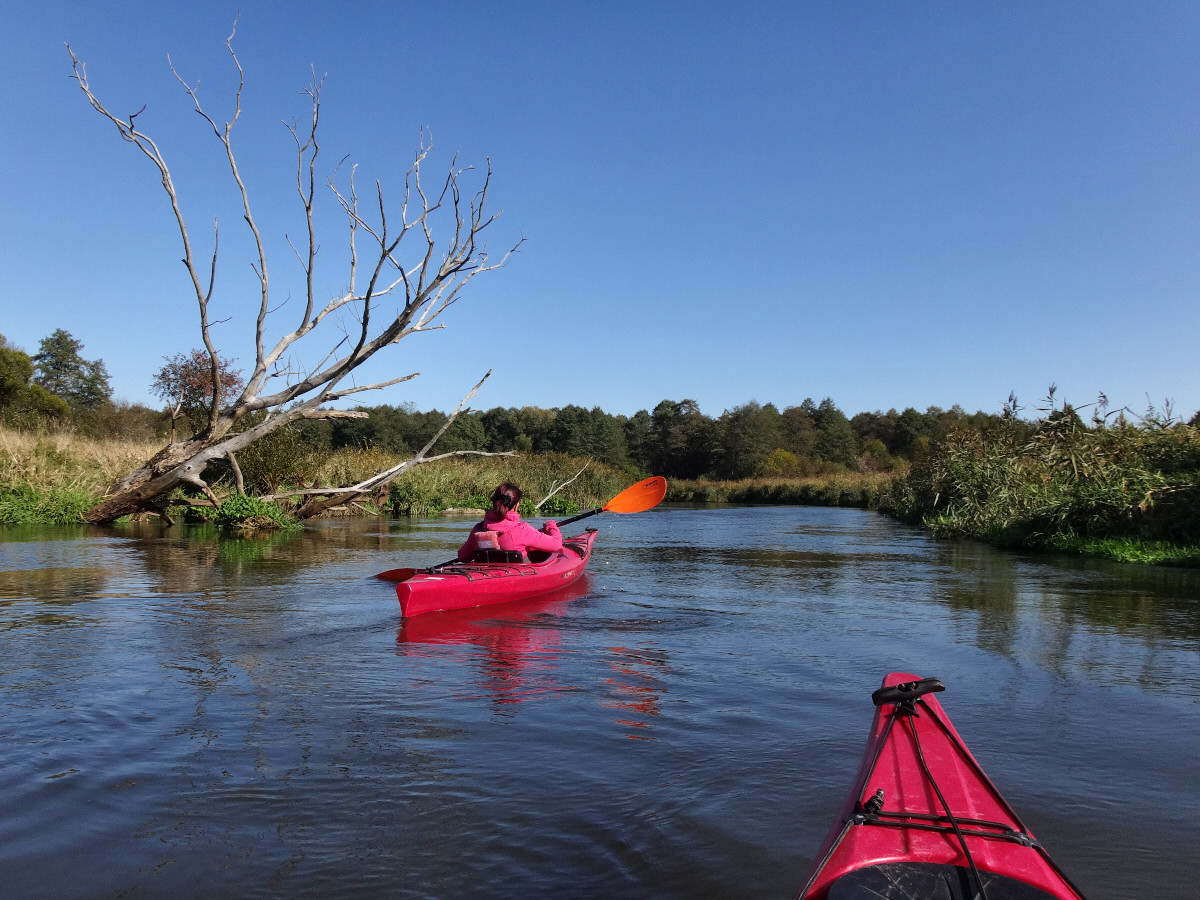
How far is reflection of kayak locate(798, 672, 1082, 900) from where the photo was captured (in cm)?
194

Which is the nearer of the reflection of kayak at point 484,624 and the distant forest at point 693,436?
the reflection of kayak at point 484,624

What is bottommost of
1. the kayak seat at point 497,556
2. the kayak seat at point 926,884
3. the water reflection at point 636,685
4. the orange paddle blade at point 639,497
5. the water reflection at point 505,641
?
the water reflection at point 505,641

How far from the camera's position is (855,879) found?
1.94 meters

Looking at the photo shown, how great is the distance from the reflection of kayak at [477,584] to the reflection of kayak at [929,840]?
4716 millimetres

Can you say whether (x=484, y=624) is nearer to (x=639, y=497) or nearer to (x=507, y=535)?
(x=507, y=535)

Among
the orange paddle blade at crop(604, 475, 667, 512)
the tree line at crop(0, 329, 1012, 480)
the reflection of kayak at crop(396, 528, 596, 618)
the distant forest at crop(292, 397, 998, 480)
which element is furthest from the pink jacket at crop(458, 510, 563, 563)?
the distant forest at crop(292, 397, 998, 480)

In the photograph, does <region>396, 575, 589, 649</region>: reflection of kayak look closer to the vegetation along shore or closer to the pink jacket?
the pink jacket

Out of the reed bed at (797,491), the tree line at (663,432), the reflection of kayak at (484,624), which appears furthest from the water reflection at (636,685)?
the tree line at (663,432)

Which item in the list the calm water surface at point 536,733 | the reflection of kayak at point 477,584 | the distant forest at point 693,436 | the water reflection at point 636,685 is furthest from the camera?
the distant forest at point 693,436

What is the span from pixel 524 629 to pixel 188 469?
23.8 feet

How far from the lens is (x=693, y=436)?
Answer: 59.1m

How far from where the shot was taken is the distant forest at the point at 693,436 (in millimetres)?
53312

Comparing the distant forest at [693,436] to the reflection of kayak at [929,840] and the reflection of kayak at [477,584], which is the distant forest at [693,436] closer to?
the reflection of kayak at [477,584]

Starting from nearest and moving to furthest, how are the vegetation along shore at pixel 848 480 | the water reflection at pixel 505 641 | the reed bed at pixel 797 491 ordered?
1. the water reflection at pixel 505 641
2. the vegetation along shore at pixel 848 480
3. the reed bed at pixel 797 491
